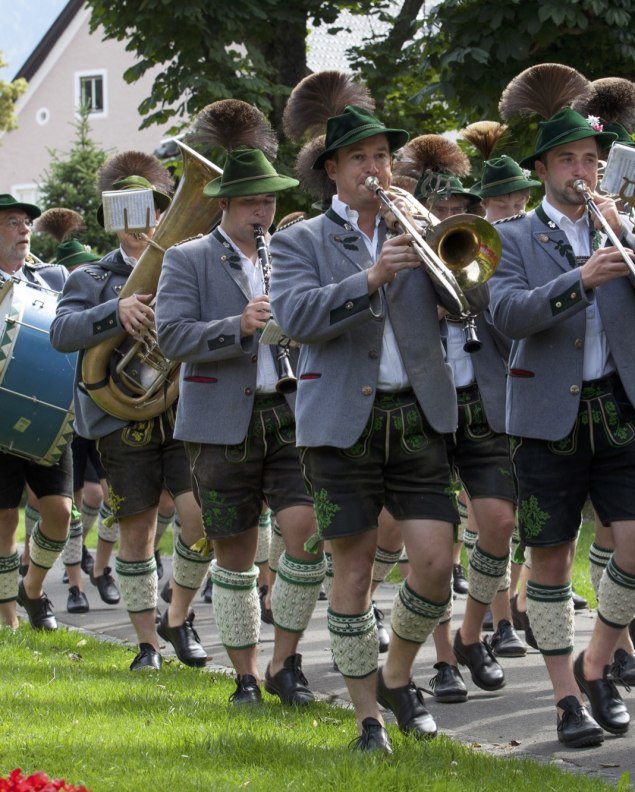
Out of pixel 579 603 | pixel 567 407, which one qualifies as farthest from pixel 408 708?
pixel 579 603

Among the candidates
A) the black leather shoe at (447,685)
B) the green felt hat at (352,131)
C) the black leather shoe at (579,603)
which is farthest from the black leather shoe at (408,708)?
the black leather shoe at (579,603)

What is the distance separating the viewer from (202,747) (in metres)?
5.31

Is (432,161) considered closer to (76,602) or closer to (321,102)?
(321,102)

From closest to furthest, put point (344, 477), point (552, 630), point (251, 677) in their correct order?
point (344, 477) → point (552, 630) → point (251, 677)

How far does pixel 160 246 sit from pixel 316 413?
2244 millimetres

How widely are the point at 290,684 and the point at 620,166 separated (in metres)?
2.64

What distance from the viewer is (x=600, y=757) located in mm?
5461

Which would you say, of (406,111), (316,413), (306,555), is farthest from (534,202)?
(316,413)

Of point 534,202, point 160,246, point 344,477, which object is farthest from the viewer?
point 534,202

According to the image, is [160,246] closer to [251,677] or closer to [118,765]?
[251,677]

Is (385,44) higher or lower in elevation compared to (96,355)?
higher

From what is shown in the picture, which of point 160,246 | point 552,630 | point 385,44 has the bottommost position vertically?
point 552,630

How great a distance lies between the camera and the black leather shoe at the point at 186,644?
25.3 feet

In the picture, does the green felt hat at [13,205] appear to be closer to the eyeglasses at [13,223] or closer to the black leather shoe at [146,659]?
the eyeglasses at [13,223]
